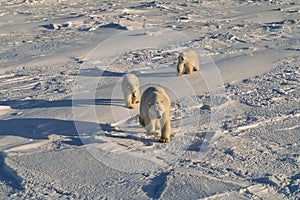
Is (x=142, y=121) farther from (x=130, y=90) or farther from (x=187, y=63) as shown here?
(x=187, y=63)

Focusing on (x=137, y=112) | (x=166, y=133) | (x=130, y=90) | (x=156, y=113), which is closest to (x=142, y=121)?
(x=166, y=133)

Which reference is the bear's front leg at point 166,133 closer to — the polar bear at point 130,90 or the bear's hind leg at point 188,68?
the polar bear at point 130,90

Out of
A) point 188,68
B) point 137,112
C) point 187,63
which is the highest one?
point 187,63

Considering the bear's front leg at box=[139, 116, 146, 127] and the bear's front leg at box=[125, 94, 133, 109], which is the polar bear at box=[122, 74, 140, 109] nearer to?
the bear's front leg at box=[125, 94, 133, 109]

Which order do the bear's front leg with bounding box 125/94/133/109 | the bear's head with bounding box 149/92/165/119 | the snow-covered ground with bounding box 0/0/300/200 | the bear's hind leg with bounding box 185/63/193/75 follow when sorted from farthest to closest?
the bear's hind leg with bounding box 185/63/193/75 < the bear's front leg with bounding box 125/94/133/109 < the bear's head with bounding box 149/92/165/119 < the snow-covered ground with bounding box 0/0/300/200

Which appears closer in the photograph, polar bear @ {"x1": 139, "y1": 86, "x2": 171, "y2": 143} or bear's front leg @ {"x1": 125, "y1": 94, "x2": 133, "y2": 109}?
polar bear @ {"x1": 139, "y1": 86, "x2": 171, "y2": 143}

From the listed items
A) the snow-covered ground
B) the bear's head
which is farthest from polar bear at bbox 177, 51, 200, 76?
the bear's head

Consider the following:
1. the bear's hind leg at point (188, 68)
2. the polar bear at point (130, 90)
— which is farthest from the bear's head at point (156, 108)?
the bear's hind leg at point (188, 68)

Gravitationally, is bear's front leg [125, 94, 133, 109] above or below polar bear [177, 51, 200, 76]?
below

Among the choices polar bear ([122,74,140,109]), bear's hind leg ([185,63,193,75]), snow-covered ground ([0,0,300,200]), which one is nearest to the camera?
snow-covered ground ([0,0,300,200])
